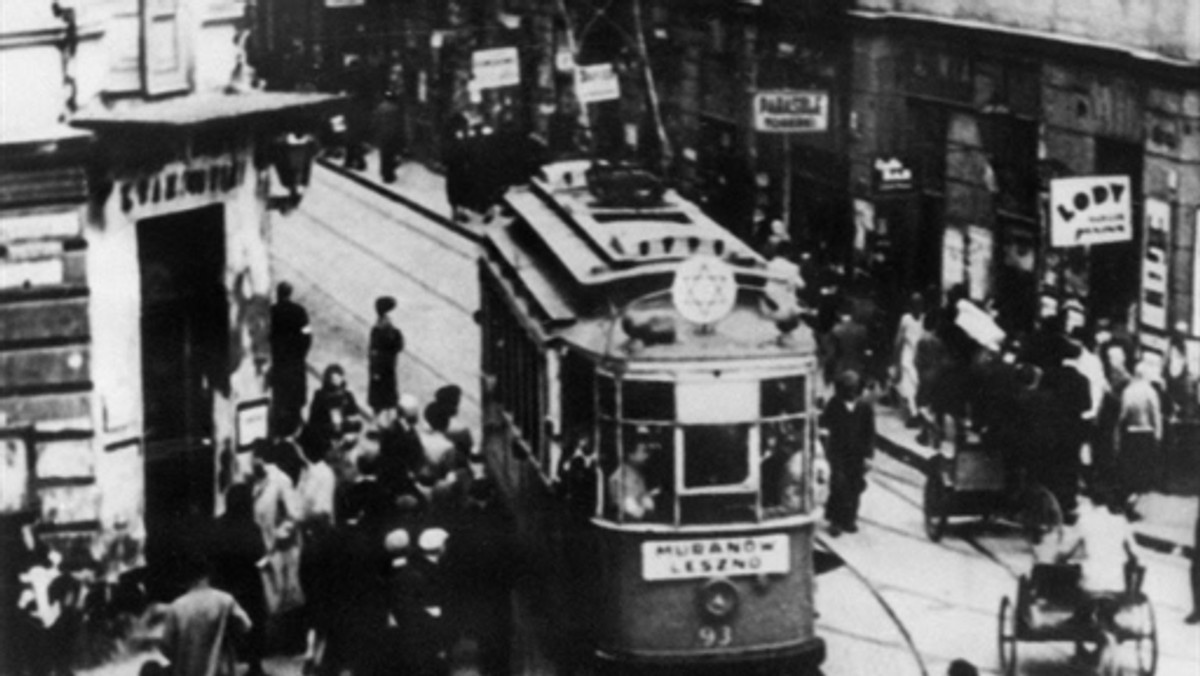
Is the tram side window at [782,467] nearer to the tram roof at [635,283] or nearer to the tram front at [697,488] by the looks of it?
the tram front at [697,488]

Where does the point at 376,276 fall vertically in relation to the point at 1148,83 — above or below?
below

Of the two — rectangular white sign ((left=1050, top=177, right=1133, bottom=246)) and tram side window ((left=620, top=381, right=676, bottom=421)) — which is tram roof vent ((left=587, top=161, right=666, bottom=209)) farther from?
rectangular white sign ((left=1050, top=177, right=1133, bottom=246))

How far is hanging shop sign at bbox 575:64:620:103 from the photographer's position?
27.8 metres

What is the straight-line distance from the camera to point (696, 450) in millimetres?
13383

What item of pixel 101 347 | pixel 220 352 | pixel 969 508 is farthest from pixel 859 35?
pixel 101 347

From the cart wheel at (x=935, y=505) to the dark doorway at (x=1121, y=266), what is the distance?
9.88 feet

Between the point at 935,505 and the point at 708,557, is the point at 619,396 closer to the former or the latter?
the point at 708,557

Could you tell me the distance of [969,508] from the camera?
17.0m

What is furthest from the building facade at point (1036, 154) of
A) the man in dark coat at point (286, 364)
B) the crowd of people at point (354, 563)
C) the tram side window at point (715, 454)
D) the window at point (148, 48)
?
the window at point (148, 48)

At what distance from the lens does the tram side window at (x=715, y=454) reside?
13.4 metres

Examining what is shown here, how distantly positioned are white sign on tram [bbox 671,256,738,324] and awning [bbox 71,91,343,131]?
3.84m

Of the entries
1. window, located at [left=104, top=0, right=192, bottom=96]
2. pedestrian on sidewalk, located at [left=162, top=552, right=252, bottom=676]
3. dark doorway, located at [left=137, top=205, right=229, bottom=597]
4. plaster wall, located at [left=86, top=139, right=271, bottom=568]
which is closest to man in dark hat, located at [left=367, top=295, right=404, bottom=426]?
dark doorway, located at [left=137, top=205, right=229, bottom=597]

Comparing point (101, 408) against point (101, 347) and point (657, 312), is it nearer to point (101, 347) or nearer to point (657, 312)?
point (101, 347)

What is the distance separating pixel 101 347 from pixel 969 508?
661 centimetres
